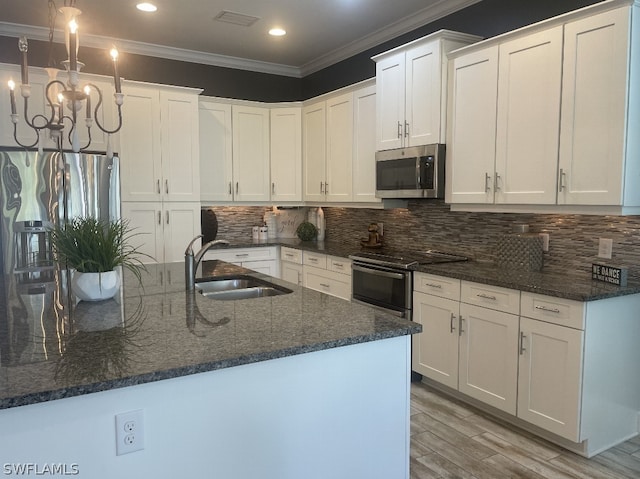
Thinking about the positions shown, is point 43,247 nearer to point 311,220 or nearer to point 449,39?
point 311,220

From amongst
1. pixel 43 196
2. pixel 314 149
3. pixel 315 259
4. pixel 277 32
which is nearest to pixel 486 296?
pixel 315 259

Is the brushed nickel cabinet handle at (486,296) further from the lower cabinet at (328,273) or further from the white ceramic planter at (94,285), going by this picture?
the white ceramic planter at (94,285)

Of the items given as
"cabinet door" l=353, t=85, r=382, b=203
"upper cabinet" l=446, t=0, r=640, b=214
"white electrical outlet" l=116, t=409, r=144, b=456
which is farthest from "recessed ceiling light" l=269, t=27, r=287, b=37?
"white electrical outlet" l=116, t=409, r=144, b=456

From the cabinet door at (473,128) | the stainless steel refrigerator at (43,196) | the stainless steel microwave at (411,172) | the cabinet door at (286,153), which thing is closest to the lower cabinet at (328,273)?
the stainless steel microwave at (411,172)

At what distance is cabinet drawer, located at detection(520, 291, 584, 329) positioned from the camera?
2.40 m

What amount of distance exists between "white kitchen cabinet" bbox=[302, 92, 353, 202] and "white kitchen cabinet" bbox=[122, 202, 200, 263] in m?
1.27

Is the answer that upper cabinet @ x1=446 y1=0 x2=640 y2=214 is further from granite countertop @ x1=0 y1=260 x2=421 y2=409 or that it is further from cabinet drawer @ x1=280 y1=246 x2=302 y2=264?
cabinet drawer @ x1=280 y1=246 x2=302 y2=264

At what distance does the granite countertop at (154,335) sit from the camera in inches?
47.2

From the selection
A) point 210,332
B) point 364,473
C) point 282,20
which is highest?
point 282,20

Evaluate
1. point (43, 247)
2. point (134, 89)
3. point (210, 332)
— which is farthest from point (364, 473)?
point (134, 89)

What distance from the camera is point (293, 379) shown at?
59.4 inches

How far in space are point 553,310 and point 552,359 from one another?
0.27 meters

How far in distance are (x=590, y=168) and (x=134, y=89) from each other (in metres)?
3.73

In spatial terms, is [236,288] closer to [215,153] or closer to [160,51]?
[215,153]
